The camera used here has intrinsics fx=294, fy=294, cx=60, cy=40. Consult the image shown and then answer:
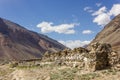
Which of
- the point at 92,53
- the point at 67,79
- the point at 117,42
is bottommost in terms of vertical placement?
the point at 67,79

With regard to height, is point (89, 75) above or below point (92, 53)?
below

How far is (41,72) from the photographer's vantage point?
1159 inches

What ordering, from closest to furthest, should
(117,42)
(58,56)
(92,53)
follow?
(92,53) → (58,56) → (117,42)

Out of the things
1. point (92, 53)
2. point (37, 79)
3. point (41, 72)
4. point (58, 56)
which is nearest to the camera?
point (92, 53)

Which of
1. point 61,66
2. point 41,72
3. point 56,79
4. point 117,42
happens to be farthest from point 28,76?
point 117,42

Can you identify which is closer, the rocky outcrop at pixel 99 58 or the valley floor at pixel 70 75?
the valley floor at pixel 70 75

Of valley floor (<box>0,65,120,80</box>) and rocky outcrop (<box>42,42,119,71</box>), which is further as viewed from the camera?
rocky outcrop (<box>42,42,119,71</box>)

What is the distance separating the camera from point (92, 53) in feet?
79.9

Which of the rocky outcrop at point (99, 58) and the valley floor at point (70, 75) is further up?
the rocky outcrop at point (99, 58)

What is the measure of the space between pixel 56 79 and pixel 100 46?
4.60 meters

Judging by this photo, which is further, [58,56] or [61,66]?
[58,56]

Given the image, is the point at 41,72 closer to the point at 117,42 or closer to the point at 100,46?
the point at 100,46

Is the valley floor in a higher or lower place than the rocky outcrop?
lower

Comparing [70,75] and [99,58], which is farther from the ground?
[99,58]
